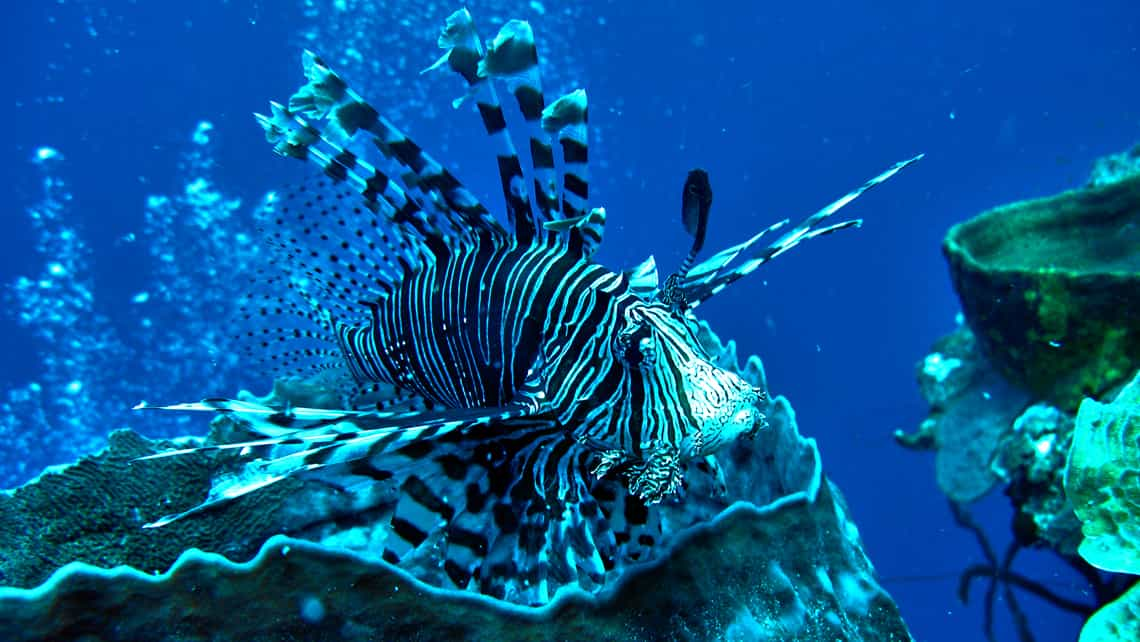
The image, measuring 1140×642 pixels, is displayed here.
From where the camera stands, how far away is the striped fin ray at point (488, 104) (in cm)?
221

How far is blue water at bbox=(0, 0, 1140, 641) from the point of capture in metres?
18.9

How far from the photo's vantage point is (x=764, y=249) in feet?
6.70

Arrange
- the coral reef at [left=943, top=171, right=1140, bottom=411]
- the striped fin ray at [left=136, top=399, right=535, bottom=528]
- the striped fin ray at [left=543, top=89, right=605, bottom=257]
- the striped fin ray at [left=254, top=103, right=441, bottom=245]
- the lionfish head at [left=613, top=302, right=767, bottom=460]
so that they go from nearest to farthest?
the striped fin ray at [left=136, top=399, right=535, bottom=528]
the lionfish head at [left=613, top=302, right=767, bottom=460]
the striped fin ray at [left=543, top=89, right=605, bottom=257]
the striped fin ray at [left=254, top=103, right=441, bottom=245]
the coral reef at [left=943, top=171, right=1140, bottom=411]

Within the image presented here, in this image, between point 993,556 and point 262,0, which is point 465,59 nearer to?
point 993,556

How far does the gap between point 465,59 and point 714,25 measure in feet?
82.1

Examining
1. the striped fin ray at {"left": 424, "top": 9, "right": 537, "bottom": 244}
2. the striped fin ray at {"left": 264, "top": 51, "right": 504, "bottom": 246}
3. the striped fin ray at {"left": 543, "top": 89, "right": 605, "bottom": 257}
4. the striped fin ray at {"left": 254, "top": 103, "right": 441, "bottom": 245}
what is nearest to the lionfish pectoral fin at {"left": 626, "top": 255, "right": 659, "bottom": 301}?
the striped fin ray at {"left": 543, "top": 89, "right": 605, "bottom": 257}

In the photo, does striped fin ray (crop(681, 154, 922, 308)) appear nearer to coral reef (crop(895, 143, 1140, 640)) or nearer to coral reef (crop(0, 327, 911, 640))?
coral reef (crop(0, 327, 911, 640))

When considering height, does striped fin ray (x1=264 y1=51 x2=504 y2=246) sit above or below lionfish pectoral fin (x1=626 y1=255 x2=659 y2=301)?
above

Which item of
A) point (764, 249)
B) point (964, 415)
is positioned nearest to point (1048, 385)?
point (964, 415)

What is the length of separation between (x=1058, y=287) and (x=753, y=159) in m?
22.5

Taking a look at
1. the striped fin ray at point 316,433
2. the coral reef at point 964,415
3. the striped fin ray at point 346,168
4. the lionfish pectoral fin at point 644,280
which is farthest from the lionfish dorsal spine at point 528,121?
the coral reef at point 964,415

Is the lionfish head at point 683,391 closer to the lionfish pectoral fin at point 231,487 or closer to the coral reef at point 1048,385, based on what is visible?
the lionfish pectoral fin at point 231,487

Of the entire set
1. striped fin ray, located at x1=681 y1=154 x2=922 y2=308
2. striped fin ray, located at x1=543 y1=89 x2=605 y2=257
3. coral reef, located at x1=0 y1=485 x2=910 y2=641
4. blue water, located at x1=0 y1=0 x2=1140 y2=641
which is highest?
blue water, located at x1=0 y1=0 x2=1140 y2=641

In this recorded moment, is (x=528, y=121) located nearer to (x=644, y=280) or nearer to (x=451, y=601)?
(x=644, y=280)
